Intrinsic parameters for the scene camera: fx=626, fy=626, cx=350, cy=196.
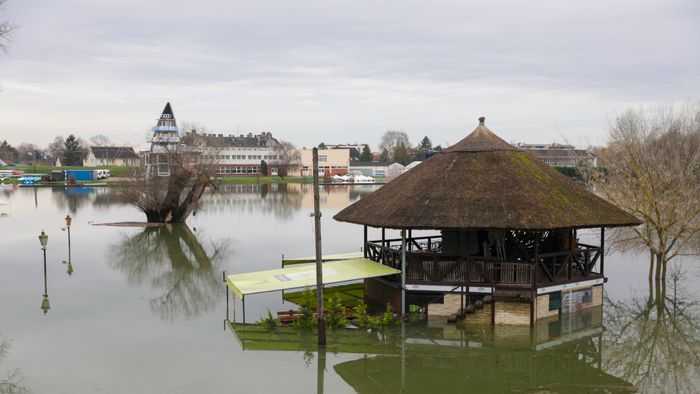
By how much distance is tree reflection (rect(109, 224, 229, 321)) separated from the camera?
75.4 feet

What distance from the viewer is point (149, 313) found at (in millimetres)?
21328

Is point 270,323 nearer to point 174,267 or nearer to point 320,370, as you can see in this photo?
point 320,370

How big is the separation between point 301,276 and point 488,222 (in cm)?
627

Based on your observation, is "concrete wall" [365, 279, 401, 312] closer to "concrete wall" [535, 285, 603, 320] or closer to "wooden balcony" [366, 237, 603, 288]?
"wooden balcony" [366, 237, 603, 288]

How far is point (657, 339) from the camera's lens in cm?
1856

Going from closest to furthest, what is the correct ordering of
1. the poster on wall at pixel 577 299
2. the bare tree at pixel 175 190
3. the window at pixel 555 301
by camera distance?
1. the window at pixel 555 301
2. the poster on wall at pixel 577 299
3. the bare tree at pixel 175 190

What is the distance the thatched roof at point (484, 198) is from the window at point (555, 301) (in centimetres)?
241

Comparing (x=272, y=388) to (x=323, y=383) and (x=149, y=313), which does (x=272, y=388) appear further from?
(x=149, y=313)

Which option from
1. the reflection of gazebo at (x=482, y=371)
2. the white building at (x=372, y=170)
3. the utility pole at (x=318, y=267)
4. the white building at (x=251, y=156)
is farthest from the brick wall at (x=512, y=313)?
the white building at (x=372, y=170)

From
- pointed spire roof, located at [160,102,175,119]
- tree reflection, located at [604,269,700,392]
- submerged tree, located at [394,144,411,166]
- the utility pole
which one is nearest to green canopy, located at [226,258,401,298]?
the utility pole

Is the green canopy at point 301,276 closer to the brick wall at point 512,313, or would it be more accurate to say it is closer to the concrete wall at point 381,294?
the concrete wall at point 381,294

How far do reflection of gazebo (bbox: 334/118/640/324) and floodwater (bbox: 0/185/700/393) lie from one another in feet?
4.40

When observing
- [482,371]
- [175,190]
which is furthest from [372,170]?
[482,371]

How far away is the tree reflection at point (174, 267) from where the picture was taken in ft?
75.4
